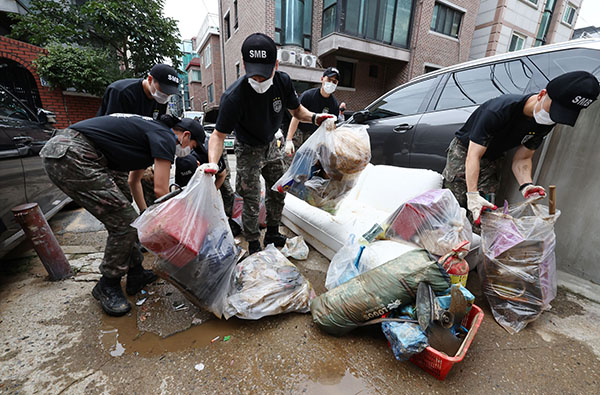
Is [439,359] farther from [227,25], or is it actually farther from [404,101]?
[227,25]

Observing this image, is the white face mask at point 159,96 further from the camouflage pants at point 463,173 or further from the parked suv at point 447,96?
the camouflage pants at point 463,173

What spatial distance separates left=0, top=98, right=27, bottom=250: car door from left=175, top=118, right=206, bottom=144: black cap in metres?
1.21

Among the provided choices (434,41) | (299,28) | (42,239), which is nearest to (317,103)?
(42,239)

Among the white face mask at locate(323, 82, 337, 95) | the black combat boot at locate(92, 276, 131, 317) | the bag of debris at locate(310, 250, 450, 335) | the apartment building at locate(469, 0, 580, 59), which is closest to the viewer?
the bag of debris at locate(310, 250, 450, 335)

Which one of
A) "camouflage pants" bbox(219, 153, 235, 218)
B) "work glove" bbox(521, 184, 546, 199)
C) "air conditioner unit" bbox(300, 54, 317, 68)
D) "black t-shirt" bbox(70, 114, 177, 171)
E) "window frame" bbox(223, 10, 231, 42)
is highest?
"window frame" bbox(223, 10, 231, 42)

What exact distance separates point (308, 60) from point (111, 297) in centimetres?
1019

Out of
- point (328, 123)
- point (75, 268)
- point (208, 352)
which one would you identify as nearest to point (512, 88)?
point (328, 123)

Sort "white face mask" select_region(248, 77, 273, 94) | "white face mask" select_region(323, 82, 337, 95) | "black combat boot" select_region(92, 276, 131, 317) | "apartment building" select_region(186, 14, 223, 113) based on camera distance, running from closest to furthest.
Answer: "black combat boot" select_region(92, 276, 131, 317) → "white face mask" select_region(248, 77, 273, 94) → "white face mask" select_region(323, 82, 337, 95) → "apartment building" select_region(186, 14, 223, 113)

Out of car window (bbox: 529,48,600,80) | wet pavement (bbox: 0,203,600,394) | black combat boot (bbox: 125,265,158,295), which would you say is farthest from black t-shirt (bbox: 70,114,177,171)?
car window (bbox: 529,48,600,80)

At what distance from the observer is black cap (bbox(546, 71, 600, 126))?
1.30 metres

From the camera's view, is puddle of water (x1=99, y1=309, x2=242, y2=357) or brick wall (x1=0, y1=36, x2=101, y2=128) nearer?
puddle of water (x1=99, y1=309, x2=242, y2=357)

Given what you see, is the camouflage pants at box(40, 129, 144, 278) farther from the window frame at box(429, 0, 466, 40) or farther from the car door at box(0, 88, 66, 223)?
the window frame at box(429, 0, 466, 40)

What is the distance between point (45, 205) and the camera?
235 centimetres

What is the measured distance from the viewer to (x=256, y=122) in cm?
188
